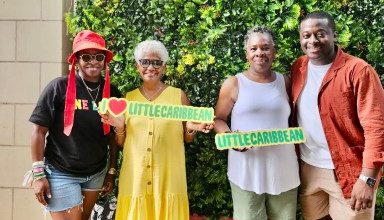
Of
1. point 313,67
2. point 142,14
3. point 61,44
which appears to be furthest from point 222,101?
point 61,44

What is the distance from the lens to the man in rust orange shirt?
111 inches

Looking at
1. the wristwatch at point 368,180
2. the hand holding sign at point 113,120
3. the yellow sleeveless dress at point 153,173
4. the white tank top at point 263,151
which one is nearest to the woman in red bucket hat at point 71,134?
the hand holding sign at point 113,120

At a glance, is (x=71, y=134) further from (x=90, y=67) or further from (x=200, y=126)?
(x=200, y=126)

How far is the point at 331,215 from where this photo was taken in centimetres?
309

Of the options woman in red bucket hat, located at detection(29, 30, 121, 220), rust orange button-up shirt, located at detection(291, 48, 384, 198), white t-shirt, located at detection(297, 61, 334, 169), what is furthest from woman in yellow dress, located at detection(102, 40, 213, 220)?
rust orange button-up shirt, located at detection(291, 48, 384, 198)

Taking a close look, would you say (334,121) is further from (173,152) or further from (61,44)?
(61,44)

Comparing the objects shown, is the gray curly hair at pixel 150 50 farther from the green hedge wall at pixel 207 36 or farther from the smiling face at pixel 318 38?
the smiling face at pixel 318 38

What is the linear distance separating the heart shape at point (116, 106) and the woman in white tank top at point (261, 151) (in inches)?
26.4

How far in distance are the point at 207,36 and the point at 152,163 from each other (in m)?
1.22

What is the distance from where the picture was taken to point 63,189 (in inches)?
123

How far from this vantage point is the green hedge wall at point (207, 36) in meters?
3.65

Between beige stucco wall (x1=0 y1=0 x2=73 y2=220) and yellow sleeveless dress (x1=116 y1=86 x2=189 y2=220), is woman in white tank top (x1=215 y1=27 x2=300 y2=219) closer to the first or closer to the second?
yellow sleeveless dress (x1=116 y1=86 x2=189 y2=220)

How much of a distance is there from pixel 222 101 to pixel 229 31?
33.2 inches

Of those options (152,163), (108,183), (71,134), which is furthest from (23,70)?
(152,163)
